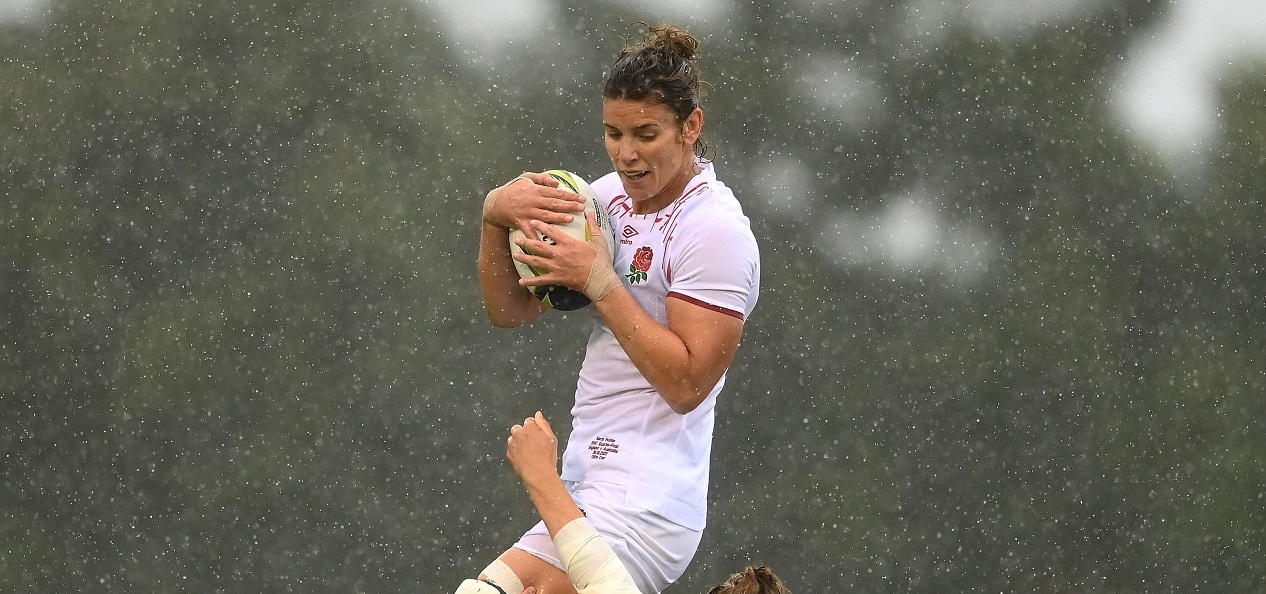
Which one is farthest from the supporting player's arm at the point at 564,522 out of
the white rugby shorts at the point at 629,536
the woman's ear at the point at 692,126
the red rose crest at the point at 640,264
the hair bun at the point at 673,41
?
the hair bun at the point at 673,41

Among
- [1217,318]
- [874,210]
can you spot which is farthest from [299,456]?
[1217,318]

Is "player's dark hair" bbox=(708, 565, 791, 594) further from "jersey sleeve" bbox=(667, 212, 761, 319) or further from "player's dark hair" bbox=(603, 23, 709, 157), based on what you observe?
"player's dark hair" bbox=(603, 23, 709, 157)

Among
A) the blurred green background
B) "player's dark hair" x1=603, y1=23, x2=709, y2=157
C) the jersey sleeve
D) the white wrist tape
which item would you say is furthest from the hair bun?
the blurred green background

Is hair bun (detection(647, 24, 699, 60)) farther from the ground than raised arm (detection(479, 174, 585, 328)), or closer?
farther from the ground

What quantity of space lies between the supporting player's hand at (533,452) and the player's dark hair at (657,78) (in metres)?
0.60

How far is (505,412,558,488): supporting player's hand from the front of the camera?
7.80 ft

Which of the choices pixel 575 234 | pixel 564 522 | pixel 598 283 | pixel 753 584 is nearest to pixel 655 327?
pixel 598 283

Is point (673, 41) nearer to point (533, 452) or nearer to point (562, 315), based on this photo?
point (533, 452)

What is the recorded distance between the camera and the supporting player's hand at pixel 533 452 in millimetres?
2377

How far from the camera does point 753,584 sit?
225 centimetres

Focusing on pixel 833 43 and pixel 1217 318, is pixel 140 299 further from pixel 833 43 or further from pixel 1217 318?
pixel 1217 318

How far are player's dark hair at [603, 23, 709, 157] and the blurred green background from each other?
4.23 m

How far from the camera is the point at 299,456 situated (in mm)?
6559

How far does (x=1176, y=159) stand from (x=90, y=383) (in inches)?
216
